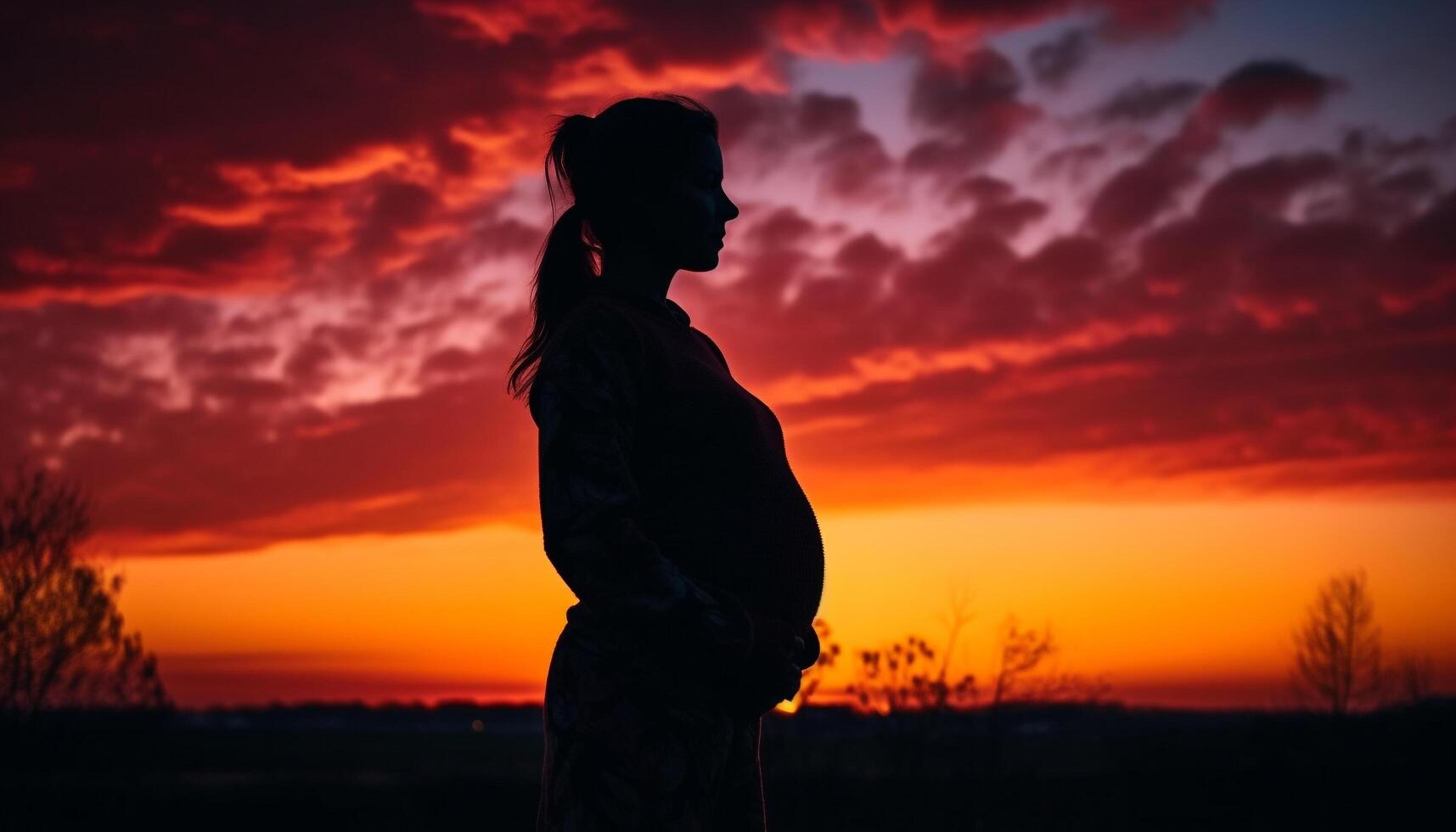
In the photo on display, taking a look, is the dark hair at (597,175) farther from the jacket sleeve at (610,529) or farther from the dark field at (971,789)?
the dark field at (971,789)

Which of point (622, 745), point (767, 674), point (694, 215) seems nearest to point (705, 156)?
point (694, 215)

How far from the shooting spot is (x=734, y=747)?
7.48ft

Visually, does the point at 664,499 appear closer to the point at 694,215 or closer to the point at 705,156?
the point at 694,215

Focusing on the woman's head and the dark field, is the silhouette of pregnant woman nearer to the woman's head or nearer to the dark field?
the woman's head

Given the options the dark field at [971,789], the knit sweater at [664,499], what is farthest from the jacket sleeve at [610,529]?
the dark field at [971,789]

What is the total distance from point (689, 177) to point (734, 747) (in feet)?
3.52

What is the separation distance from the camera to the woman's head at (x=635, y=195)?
7.98 ft

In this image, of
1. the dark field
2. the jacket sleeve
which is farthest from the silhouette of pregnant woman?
the dark field

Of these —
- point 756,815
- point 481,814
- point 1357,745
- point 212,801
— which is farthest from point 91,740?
point 756,815

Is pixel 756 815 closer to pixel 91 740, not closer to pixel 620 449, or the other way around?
pixel 620 449

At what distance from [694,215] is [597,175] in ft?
0.73

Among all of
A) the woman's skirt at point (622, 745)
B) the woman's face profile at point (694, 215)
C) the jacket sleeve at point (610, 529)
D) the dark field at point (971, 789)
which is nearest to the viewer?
the jacket sleeve at point (610, 529)

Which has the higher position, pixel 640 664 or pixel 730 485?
pixel 730 485

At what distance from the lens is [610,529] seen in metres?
2.00
